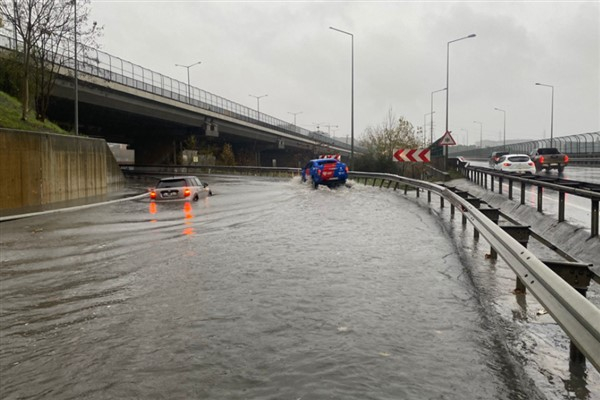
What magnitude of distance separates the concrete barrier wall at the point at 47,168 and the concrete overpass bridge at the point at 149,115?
39.1 feet

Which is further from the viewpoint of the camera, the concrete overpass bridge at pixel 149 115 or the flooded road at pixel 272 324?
the concrete overpass bridge at pixel 149 115

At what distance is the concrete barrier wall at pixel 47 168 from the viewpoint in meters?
20.6

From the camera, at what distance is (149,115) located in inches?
2013

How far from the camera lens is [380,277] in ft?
25.3

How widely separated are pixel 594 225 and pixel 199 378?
24.9ft

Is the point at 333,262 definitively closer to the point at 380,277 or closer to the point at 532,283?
the point at 380,277

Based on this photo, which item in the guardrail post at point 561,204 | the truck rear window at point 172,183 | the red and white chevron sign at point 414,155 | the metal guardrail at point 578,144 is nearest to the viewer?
the guardrail post at point 561,204

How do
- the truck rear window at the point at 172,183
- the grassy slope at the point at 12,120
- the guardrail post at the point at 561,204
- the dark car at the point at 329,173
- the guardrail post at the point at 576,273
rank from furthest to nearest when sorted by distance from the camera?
the dark car at the point at 329,173, the grassy slope at the point at 12,120, the truck rear window at the point at 172,183, the guardrail post at the point at 561,204, the guardrail post at the point at 576,273

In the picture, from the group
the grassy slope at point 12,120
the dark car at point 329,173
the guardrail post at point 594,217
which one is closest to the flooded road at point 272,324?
the guardrail post at point 594,217

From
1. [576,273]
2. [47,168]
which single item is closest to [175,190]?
[47,168]

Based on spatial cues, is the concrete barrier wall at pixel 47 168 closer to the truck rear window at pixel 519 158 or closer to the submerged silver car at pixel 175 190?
the submerged silver car at pixel 175 190

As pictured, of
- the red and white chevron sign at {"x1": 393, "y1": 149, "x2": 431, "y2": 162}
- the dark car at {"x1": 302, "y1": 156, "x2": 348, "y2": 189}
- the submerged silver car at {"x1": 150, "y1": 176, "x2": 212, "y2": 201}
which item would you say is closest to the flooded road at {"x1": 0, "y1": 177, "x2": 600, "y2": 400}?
the submerged silver car at {"x1": 150, "y1": 176, "x2": 212, "y2": 201}

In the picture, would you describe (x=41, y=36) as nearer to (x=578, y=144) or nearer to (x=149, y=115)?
(x=149, y=115)

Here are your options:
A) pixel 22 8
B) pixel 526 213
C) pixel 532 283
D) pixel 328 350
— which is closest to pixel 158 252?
pixel 328 350
